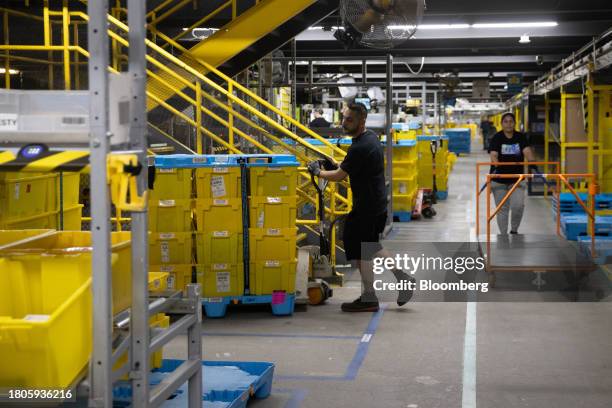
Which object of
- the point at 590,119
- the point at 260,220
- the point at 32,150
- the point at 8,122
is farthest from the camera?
the point at 590,119

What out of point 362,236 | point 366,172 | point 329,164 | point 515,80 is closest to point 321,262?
point 329,164

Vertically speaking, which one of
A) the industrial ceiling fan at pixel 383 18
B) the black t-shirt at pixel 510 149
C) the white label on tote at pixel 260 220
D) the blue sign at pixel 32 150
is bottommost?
the white label on tote at pixel 260 220

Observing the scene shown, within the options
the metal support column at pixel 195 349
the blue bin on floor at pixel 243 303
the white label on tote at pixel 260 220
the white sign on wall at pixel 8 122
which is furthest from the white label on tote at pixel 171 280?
the white sign on wall at pixel 8 122

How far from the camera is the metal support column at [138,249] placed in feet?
13.1

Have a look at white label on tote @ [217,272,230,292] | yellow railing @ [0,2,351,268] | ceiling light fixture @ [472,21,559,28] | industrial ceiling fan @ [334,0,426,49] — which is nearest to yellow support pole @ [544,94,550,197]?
ceiling light fixture @ [472,21,559,28]

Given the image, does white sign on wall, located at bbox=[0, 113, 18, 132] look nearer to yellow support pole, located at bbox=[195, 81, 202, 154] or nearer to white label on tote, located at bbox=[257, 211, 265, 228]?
white label on tote, located at bbox=[257, 211, 265, 228]

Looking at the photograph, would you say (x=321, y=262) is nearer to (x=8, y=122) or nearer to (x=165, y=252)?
(x=165, y=252)

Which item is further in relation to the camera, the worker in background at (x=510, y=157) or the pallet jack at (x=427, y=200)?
the pallet jack at (x=427, y=200)

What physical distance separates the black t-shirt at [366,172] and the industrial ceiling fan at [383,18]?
1.16 meters

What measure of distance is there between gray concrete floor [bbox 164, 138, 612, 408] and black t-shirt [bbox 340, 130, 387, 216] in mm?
1188

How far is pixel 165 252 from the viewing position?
900 cm

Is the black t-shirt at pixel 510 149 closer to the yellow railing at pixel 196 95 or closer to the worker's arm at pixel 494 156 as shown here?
the worker's arm at pixel 494 156

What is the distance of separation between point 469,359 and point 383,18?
10.8 ft

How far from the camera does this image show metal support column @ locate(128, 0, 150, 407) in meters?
4.00
